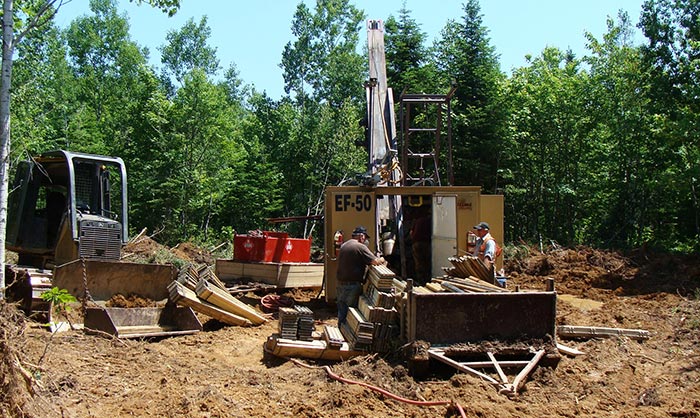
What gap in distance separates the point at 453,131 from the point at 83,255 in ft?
62.8

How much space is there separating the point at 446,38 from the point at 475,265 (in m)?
24.0

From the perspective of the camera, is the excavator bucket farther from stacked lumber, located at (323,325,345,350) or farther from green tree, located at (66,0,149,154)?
green tree, located at (66,0,149,154)

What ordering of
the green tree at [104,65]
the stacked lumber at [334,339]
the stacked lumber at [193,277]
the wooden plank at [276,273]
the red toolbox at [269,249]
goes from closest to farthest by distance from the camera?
1. the stacked lumber at [334,339]
2. the stacked lumber at [193,277]
3. the wooden plank at [276,273]
4. the red toolbox at [269,249]
5. the green tree at [104,65]

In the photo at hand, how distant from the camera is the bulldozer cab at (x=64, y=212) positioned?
36.6ft

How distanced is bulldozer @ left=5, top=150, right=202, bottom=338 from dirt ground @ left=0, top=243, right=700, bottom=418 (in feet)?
1.69

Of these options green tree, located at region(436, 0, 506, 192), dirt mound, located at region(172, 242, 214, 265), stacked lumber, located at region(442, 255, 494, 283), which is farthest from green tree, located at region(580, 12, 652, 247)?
stacked lumber, located at region(442, 255, 494, 283)

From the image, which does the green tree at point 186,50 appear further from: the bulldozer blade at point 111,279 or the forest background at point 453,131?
the bulldozer blade at point 111,279

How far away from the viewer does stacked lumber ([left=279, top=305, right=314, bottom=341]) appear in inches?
349

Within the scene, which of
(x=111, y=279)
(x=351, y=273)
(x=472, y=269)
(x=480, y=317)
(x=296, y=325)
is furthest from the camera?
(x=111, y=279)

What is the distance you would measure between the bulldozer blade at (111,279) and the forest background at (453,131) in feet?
32.6

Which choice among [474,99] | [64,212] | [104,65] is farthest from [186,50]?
[64,212]

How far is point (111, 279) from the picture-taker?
10.7 metres

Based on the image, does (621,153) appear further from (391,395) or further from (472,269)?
(391,395)

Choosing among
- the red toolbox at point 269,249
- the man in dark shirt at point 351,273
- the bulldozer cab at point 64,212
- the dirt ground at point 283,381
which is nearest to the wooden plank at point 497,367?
the dirt ground at point 283,381
